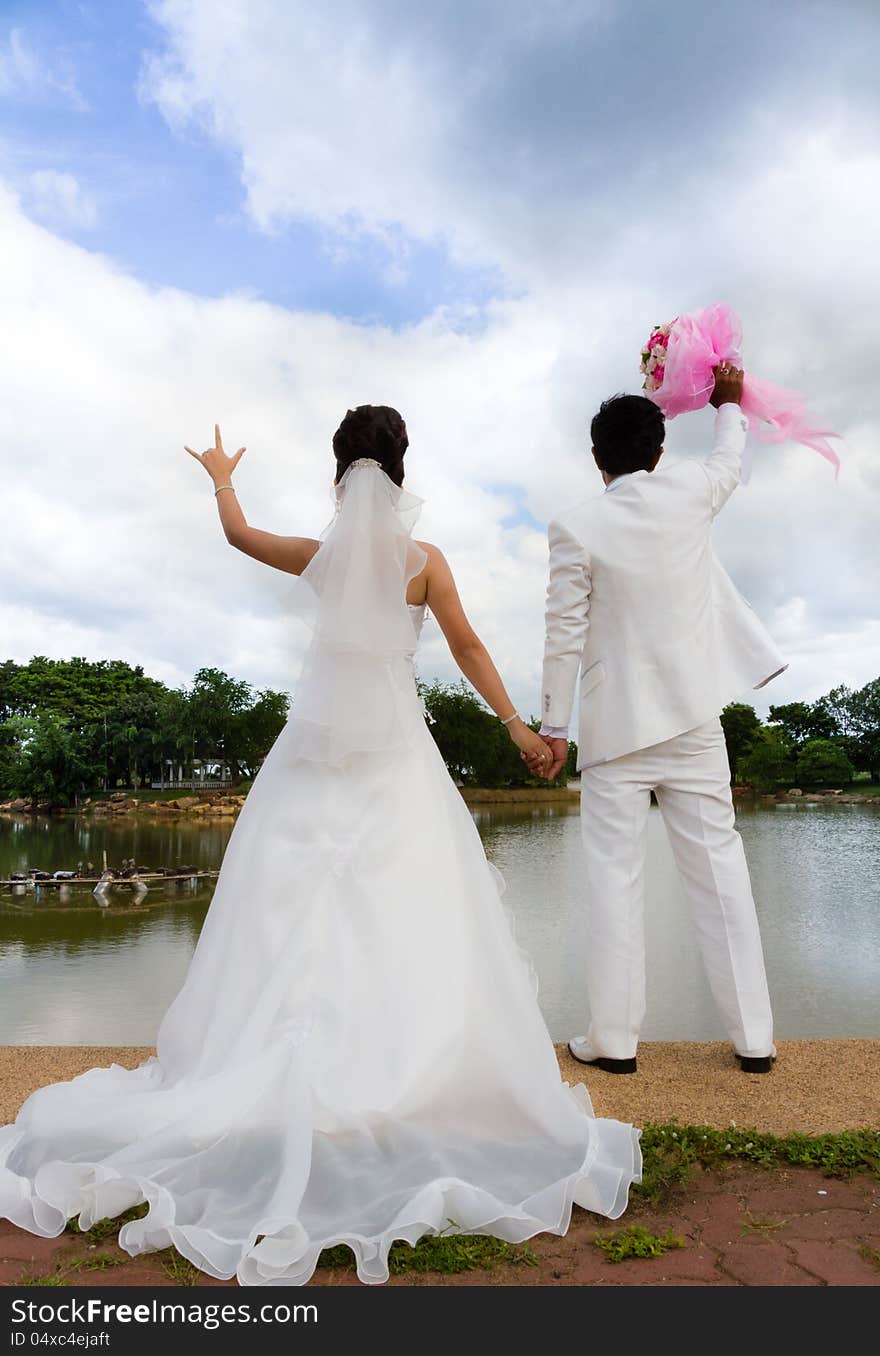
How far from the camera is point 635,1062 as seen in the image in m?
3.42

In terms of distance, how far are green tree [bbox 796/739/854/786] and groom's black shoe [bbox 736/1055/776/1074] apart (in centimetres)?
4874

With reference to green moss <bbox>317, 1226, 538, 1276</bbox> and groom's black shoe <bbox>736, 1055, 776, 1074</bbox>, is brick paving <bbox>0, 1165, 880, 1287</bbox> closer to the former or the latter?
green moss <bbox>317, 1226, 538, 1276</bbox>

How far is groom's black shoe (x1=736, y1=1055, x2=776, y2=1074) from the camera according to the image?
337 centimetres

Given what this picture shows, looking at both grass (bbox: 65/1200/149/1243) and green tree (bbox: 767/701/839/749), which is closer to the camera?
grass (bbox: 65/1200/149/1243)

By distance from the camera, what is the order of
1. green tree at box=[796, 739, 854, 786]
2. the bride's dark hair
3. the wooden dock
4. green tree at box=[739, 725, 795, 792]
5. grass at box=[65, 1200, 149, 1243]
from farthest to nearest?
green tree at box=[739, 725, 795, 792] < green tree at box=[796, 739, 854, 786] < the wooden dock < the bride's dark hair < grass at box=[65, 1200, 149, 1243]

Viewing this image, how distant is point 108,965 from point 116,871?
25.1 ft

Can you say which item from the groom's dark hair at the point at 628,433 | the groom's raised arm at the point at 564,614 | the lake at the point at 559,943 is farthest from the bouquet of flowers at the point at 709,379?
the lake at the point at 559,943

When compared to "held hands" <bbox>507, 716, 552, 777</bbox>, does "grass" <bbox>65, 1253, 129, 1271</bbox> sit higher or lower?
lower

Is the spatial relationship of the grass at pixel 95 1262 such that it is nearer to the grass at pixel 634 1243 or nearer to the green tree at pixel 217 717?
the grass at pixel 634 1243

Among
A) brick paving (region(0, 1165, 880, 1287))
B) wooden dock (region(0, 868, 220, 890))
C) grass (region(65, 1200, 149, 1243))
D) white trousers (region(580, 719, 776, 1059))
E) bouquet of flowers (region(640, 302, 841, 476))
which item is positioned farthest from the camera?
wooden dock (region(0, 868, 220, 890))

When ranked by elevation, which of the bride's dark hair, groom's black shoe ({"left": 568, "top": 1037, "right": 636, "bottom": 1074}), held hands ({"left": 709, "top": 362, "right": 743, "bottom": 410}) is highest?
held hands ({"left": 709, "top": 362, "right": 743, "bottom": 410})

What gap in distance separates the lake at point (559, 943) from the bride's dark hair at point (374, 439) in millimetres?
5291

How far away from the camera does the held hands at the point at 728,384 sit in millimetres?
3820

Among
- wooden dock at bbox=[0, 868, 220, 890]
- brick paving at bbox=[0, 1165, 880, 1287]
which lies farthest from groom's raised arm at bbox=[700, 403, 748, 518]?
wooden dock at bbox=[0, 868, 220, 890]
